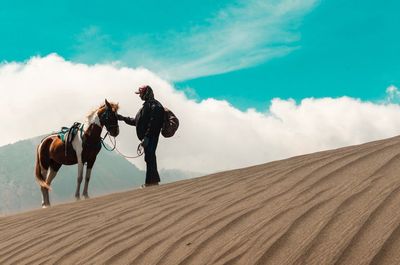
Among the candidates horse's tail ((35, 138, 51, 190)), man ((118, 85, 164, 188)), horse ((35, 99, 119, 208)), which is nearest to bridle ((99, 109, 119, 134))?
horse ((35, 99, 119, 208))

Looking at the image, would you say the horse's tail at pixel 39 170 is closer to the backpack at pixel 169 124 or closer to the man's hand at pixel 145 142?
the man's hand at pixel 145 142

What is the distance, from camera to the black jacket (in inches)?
416

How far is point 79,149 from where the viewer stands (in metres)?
11.8

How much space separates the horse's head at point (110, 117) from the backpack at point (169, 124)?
1.09 metres

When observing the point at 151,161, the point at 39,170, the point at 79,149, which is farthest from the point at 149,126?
the point at 39,170

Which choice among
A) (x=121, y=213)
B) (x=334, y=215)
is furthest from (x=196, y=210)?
(x=334, y=215)

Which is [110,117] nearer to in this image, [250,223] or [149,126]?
[149,126]

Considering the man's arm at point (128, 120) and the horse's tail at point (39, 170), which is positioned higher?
the man's arm at point (128, 120)

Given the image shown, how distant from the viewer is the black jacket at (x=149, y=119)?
10.6m

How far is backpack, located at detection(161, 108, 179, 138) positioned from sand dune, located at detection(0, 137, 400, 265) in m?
3.64

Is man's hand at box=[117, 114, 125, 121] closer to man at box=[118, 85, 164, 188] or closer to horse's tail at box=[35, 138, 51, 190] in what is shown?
man at box=[118, 85, 164, 188]

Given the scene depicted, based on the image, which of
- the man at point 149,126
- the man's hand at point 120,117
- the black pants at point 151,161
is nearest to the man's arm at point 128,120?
the man's hand at point 120,117

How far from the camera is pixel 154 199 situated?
22.5 feet

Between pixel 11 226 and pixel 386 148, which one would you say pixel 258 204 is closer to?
pixel 386 148
